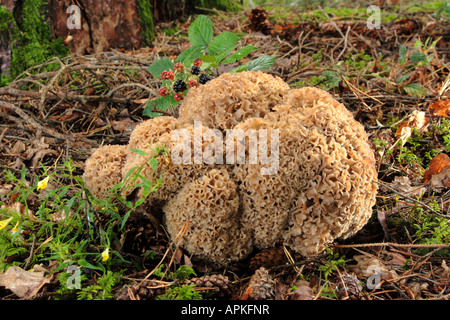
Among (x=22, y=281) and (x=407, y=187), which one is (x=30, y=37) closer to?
(x=22, y=281)

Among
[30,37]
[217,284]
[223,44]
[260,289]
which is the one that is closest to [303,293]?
[260,289]

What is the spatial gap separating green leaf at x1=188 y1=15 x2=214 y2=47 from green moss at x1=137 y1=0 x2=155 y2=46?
110 inches

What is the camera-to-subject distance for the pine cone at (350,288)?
2.62 m

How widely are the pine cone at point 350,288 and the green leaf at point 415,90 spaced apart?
3.20 meters

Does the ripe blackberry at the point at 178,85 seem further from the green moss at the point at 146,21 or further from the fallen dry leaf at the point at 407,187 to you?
the green moss at the point at 146,21

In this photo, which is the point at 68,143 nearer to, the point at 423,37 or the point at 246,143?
the point at 246,143

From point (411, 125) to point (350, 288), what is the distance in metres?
2.57

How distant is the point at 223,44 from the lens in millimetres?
3779

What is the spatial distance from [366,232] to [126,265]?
2.30m

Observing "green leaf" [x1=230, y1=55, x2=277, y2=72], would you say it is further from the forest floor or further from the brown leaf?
the brown leaf

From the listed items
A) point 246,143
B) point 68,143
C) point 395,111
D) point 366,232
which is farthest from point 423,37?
point 68,143

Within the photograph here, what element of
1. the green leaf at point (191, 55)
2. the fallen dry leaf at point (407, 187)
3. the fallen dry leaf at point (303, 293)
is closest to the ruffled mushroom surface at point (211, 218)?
the fallen dry leaf at point (303, 293)

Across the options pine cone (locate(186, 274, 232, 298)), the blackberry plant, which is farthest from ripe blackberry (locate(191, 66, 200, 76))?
pine cone (locate(186, 274, 232, 298))

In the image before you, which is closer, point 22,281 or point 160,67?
point 22,281
